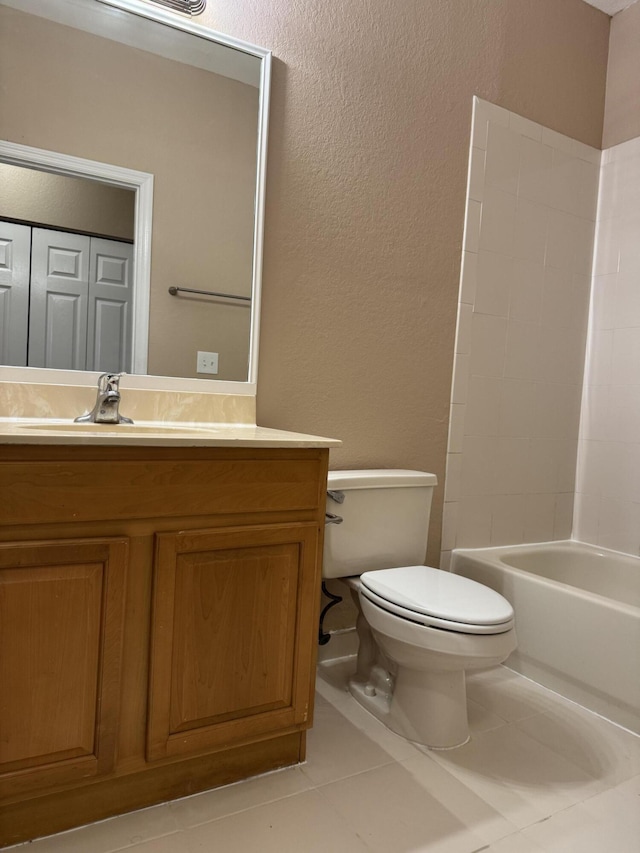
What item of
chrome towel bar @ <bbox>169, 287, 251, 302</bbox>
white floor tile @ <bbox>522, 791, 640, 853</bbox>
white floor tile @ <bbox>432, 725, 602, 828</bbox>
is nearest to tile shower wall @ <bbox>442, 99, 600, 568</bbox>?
white floor tile @ <bbox>432, 725, 602, 828</bbox>

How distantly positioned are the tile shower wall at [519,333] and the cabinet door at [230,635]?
3.41 ft

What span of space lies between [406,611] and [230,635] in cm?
47

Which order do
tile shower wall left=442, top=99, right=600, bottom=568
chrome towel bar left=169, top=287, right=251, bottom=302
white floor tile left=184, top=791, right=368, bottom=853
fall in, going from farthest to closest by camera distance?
tile shower wall left=442, top=99, right=600, bottom=568, chrome towel bar left=169, top=287, right=251, bottom=302, white floor tile left=184, top=791, right=368, bottom=853

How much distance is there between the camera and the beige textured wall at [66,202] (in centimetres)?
159

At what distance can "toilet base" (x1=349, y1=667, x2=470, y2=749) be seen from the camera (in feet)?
5.50

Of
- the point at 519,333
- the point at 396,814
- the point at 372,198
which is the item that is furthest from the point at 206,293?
the point at 396,814

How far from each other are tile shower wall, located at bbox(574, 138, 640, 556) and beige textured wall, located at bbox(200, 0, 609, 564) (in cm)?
52

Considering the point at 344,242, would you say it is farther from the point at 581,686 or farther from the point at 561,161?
the point at 581,686

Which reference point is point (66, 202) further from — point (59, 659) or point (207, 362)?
point (59, 659)

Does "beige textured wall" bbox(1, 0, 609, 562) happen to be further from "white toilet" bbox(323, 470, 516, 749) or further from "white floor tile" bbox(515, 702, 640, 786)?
"white floor tile" bbox(515, 702, 640, 786)

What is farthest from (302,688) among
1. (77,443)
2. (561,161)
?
(561,161)

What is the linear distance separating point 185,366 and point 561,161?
182 centimetres

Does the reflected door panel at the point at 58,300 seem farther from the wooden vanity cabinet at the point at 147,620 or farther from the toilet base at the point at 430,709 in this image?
the toilet base at the point at 430,709

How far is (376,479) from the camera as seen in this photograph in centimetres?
190
